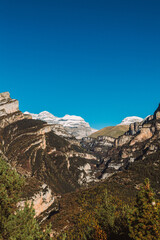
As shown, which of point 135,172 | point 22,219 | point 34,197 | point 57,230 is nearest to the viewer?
point 22,219

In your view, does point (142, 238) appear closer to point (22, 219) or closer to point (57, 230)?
point (22, 219)

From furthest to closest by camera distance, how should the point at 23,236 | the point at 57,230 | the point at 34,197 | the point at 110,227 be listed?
the point at 34,197
the point at 57,230
the point at 110,227
the point at 23,236

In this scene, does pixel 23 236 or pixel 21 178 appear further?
pixel 21 178

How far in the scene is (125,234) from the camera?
137ft

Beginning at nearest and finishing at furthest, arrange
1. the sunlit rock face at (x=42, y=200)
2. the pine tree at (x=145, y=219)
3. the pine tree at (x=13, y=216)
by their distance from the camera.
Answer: the pine tree at (x=13, y=216) < the pine tree at (x=145, y=219) < the sunlit rock face at (x=42, y=200)

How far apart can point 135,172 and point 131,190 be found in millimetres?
49742

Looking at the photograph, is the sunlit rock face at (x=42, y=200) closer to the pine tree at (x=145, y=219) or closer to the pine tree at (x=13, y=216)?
the pine tree at (x=13, y=216)

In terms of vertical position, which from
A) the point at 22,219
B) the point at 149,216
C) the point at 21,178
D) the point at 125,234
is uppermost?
the point at 21,178

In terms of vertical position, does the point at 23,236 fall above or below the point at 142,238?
above

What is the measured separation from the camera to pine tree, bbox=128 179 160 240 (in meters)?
30.9

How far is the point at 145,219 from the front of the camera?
31.8 meters

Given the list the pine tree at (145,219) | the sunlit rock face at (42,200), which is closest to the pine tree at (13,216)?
the pine tree at (145,219)

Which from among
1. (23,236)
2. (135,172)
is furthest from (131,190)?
(23,236)

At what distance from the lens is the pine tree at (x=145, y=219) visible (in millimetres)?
30906
